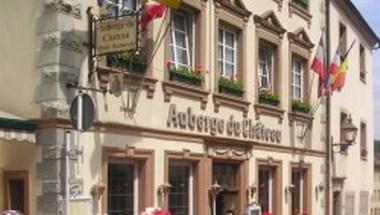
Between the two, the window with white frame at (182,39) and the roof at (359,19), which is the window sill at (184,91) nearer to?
the window with white frame at (182,39)

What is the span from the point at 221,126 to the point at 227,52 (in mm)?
1719

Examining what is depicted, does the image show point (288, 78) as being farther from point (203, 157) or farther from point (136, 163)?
point (136, 163)

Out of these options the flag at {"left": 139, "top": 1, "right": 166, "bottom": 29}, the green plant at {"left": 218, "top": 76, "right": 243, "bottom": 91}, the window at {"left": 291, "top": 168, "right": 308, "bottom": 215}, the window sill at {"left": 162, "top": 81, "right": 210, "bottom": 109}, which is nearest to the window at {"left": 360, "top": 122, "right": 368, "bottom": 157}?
the window at {"left": 291, "top": 168, "right": 308, "bottom": 215}

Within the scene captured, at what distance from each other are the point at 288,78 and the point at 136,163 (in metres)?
7.44

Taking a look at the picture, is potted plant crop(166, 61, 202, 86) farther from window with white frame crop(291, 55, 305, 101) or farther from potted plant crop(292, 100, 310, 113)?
window with white frame crop(291, 55, 305, 101)

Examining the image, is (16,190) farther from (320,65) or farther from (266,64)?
(320,65)

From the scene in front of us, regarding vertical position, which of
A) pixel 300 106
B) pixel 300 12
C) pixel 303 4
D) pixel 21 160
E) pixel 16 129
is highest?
pixel 303 4

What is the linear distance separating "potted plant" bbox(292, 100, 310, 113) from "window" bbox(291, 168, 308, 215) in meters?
1.47

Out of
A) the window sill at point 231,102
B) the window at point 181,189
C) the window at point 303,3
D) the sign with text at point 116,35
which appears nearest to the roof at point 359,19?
the window at point 303,3

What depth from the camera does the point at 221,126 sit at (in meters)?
16.8

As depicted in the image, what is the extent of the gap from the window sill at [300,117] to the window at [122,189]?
24.2ft

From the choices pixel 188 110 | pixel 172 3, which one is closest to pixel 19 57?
pixel 172 3

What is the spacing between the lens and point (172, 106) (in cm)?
1478

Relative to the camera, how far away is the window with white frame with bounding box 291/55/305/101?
2144 cm
